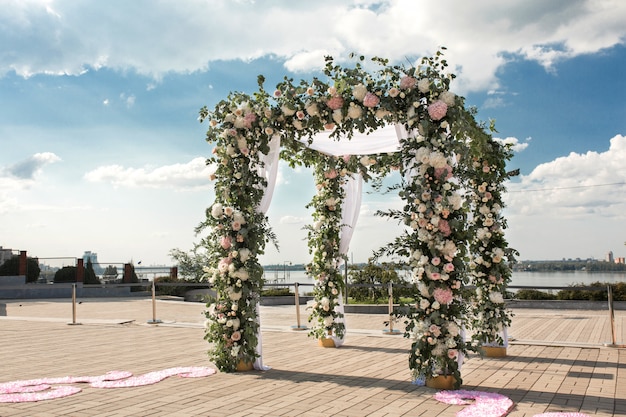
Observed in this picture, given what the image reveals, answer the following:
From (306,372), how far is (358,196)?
135 inches

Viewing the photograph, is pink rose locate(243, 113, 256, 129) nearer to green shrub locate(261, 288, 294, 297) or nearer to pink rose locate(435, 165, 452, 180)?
pink rose locate(435, 165, 452, 180)

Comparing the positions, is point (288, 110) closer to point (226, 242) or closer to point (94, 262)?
point (226, 242)

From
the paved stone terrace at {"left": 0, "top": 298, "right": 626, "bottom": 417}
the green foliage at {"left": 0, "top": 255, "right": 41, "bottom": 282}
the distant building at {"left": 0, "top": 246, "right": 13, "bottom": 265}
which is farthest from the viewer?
the distant building at {"left": 0, "top": 246, "right": 13, "bottom": 265}

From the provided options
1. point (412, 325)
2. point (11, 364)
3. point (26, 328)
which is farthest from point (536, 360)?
point (26, 328)

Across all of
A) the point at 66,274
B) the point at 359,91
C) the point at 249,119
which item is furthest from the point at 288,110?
the point at 66,274

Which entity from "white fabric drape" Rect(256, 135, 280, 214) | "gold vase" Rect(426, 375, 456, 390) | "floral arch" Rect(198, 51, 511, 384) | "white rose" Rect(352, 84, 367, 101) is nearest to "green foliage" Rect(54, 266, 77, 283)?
"floral arch" Rect(198, 51, 511, 384)

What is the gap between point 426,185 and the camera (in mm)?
6285

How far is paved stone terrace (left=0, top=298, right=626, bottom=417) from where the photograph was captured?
5242 mm

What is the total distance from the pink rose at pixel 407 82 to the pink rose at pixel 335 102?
85 cm

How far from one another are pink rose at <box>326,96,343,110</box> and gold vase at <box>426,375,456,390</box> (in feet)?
11.3

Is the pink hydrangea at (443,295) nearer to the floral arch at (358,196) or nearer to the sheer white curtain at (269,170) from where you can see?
the floral arch at (358,196)

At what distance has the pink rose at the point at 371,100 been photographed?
6.59 metres

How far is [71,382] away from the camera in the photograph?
649 centimetres

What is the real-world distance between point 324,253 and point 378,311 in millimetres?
6515
